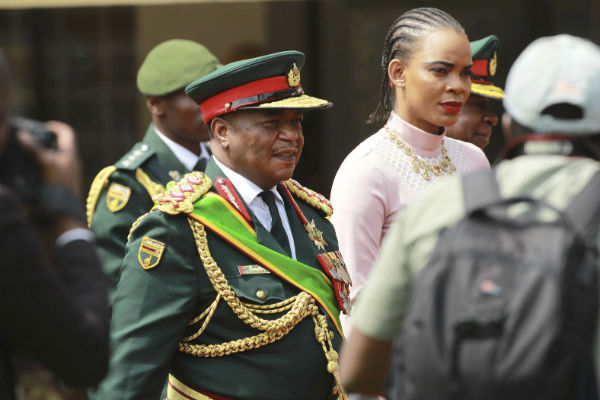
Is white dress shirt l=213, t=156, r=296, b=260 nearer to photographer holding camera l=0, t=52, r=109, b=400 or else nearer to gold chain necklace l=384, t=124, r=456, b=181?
gold chain necklace l=384, t=124, r=456, b=181

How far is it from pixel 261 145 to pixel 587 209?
58.9 inches

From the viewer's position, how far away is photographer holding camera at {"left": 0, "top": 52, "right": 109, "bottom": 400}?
2.05 metres

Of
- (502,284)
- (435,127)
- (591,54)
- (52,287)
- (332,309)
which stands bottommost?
(332,309)

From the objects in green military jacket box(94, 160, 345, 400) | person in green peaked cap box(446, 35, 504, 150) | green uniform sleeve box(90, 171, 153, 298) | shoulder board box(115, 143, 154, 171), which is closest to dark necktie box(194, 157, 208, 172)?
shoulder board box(115, 143, 154, 171)

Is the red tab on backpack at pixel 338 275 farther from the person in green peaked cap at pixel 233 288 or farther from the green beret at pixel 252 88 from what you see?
the green beret at pixel 252 88

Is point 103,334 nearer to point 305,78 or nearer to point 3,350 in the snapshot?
point 3,350

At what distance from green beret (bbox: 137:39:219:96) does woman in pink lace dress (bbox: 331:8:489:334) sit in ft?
4.60

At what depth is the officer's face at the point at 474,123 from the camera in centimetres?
480

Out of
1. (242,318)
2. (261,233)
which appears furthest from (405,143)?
(242,318)

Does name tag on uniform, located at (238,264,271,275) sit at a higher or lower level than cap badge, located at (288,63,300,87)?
lower

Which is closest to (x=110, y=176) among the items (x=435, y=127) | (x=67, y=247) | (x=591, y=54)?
(x=435, y=127)

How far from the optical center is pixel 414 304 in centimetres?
211

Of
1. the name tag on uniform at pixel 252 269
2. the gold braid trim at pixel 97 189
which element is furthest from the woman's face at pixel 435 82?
the gold braid trim at pixel 97 189

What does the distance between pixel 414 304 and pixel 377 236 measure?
1.49 metres
